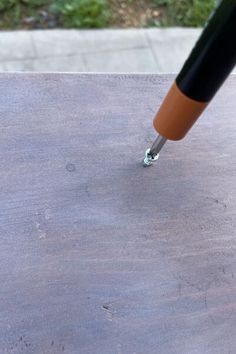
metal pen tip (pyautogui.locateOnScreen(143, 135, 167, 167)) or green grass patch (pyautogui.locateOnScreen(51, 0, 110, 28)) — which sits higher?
metal pen tip (pyautogui.locateOnScreen(143, 135, 167, 167))

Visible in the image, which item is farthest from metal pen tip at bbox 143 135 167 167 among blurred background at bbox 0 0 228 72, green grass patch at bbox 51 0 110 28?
green grass patch at bbox 51 0 110 28

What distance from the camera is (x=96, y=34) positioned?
5.11ft

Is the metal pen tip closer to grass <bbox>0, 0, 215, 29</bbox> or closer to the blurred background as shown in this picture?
the blurred background

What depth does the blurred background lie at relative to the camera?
149 centimetres

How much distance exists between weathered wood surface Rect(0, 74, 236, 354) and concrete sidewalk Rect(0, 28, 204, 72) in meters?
0.79

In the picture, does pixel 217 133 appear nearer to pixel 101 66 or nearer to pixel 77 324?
pixel 77 324

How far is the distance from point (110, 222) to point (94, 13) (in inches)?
43.3

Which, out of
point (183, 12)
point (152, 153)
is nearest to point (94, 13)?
point (183, 12)

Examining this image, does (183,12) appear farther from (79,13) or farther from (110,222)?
(110,222)

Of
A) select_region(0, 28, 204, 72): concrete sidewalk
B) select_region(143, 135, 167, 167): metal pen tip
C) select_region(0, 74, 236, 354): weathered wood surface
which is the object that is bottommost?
select_region(0, 28, 204, 72): concrete sidewalk

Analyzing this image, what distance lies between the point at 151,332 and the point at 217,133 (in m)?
0.29

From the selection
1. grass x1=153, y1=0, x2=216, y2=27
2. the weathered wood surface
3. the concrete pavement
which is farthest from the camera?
grass x1=153, y1=0, x2=216, y2=27

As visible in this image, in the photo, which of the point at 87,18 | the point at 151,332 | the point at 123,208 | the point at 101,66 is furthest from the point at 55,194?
the point at 87,18

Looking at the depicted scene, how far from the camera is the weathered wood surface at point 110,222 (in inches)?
21.1
